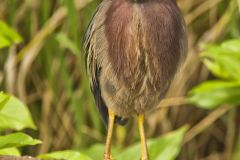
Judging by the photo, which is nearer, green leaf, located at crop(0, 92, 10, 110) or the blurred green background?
green leaf, located at crop(0, 92, 10, 110)

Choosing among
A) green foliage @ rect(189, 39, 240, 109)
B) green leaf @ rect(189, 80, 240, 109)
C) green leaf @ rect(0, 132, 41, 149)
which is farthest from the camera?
green leaf @ rect(189, 80, 240, 109)

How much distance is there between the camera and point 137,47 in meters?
1.64

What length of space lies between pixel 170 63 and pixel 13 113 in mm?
411

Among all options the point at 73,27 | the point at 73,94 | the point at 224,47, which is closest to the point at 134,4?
the point at 224,47

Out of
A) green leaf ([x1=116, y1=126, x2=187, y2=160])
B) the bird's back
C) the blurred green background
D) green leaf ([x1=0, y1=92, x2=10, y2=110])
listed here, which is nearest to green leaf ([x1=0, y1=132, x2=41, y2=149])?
green leaf ([x1=0, y1=92, x2=10, y2=110])

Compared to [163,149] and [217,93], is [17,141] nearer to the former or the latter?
[163,149]

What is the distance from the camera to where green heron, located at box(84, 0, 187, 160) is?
1.63 metres

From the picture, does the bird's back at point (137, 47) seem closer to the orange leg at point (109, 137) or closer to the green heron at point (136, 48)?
the green heron at point (136, 48)

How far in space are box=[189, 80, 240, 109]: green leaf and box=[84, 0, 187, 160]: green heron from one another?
0.17 meters

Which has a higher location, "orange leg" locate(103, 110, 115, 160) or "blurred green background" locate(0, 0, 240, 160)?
"orange leg" locate(103, 110, 115, 160)

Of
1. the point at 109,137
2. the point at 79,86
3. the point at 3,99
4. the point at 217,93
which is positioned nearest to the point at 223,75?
the point at 217,93

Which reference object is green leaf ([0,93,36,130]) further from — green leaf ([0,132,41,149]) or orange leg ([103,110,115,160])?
orange leg ([103,110,115,160])

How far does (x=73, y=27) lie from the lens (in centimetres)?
228

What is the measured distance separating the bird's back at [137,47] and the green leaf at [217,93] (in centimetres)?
17
